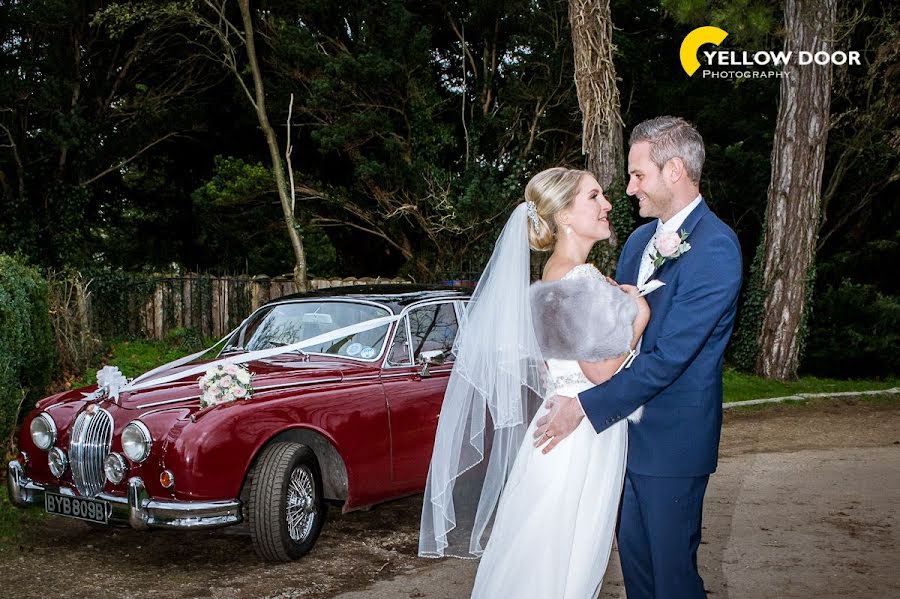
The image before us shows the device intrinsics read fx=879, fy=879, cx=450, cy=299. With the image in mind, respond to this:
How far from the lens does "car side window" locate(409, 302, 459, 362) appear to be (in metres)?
6.80

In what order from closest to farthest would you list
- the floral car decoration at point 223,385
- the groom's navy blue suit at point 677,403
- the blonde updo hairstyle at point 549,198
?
the groom's navy blue suit at point 677,403 → the blonde updo hairstyle at point 549,198 → the floral car decoration at point 223,385

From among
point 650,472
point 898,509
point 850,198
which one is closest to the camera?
point 650,472

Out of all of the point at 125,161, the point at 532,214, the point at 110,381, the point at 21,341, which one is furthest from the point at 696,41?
the point at 532,214

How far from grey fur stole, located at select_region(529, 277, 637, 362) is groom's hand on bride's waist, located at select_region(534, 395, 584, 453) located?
179 millimetres

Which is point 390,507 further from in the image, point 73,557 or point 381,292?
point 73,557

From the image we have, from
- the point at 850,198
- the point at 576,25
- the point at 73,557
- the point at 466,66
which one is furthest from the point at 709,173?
the point at 73,557

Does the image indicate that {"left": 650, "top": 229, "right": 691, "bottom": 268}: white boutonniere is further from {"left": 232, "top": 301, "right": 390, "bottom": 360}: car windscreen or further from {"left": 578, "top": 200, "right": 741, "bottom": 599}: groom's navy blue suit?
{"left": 232, "top": 301, "right": 390, "bottom": 360}: car windscreen

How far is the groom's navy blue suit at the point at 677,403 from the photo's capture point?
124 inches

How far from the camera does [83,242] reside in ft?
74.5

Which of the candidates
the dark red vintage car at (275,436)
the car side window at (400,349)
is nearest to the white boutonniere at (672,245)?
the dark red vintage car at (275,436)

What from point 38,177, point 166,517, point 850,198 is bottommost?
point 166,517

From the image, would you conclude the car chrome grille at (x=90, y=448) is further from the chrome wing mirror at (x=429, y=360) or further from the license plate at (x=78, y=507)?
the chrome wing mirror at (x=429, y=360)

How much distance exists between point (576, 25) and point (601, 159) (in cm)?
250

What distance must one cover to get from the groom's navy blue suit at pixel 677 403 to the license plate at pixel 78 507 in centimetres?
351
